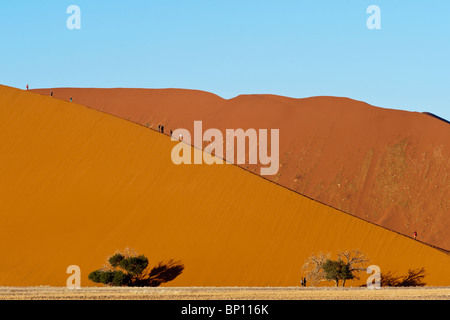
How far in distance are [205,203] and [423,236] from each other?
101ft

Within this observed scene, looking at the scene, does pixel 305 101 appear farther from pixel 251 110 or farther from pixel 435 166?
pixel 435 166

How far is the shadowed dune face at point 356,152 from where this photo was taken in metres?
63.5

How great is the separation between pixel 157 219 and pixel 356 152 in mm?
44546

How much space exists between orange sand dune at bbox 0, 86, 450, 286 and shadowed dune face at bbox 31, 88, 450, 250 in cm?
2766

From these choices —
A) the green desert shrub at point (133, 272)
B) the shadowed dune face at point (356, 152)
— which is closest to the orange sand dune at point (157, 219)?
the green desert shrub at point (133, 272)

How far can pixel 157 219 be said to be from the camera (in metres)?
32.5

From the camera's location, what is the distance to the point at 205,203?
33.3 metres

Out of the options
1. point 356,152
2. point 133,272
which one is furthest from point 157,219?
point 356,152

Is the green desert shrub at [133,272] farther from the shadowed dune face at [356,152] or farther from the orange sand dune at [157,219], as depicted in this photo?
the shadowed dune face at [356,152]

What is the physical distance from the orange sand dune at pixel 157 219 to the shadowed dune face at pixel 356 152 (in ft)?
90.8

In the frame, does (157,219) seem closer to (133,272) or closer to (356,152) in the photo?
(133,272)

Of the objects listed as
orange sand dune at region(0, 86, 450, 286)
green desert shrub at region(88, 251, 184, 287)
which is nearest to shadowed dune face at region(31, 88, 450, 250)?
orange sand dune at region(0, 86, 450, 286)
